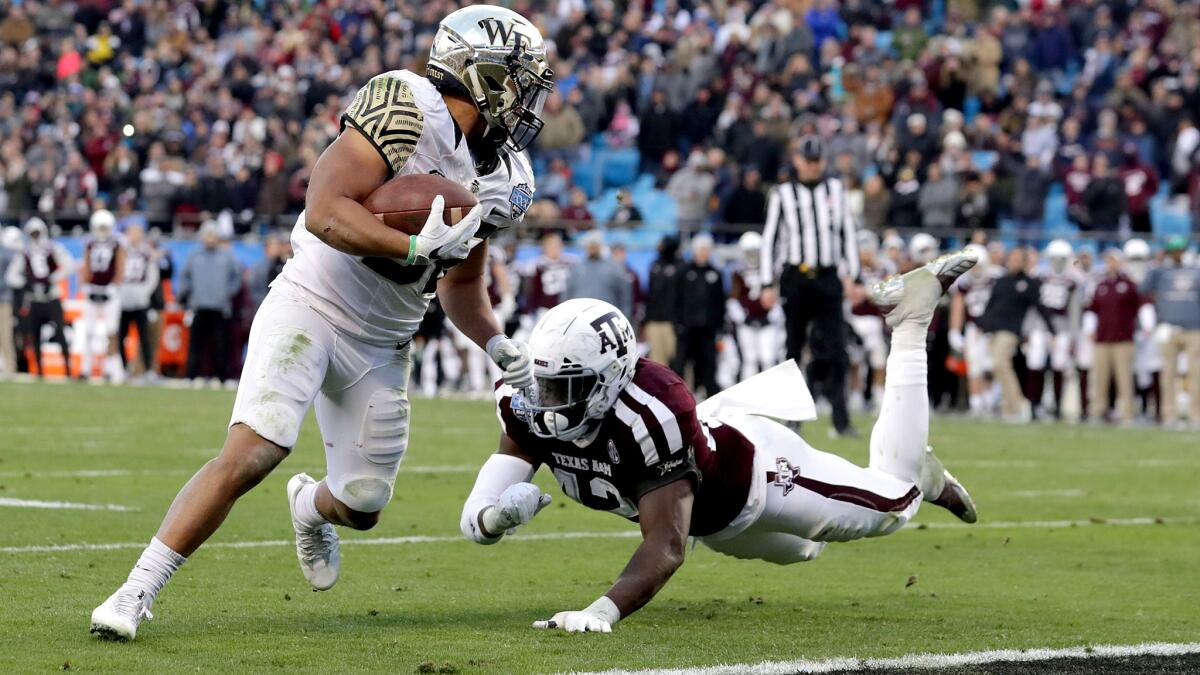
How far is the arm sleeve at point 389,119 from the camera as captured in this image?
4.27 m

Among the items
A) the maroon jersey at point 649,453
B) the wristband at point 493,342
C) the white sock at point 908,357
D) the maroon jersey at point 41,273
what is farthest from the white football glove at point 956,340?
the wristband at point 493,342

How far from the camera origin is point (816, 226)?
36.8 feet

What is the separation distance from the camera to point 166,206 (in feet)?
67.5

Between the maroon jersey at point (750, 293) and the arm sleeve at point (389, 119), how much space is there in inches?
483

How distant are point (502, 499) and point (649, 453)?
38 centimetres

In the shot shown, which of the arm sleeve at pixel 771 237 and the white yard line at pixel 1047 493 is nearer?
the white yard line at pixel 1047 493

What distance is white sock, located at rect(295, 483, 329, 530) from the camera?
4.77 metres

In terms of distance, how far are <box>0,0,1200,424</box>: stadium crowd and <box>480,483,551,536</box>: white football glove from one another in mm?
9319

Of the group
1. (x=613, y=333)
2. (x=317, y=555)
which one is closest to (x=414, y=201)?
(x=613, y=333)

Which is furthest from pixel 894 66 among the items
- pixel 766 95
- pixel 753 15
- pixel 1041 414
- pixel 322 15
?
pixel 322 15

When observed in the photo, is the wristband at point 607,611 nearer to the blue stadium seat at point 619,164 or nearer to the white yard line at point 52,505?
the white yard line at point 52,505

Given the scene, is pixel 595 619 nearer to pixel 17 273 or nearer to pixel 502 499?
pixel 502 499

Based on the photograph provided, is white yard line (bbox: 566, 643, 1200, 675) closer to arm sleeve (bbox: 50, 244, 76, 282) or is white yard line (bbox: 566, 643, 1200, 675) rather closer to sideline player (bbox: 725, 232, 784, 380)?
sideline player (bbox: 725, 232, 784, 380)

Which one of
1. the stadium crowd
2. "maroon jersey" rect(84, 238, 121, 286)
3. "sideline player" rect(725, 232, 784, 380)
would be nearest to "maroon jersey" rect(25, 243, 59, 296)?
"maroon jersey" rect(84, 238, 121, 286)
